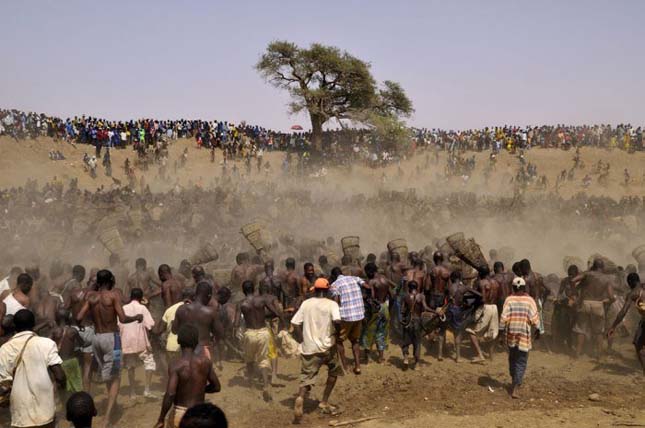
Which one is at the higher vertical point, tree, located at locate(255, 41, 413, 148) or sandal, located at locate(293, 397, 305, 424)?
tree, located at locate(255, 41, 413, 148)

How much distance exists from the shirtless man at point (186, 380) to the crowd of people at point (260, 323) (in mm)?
11

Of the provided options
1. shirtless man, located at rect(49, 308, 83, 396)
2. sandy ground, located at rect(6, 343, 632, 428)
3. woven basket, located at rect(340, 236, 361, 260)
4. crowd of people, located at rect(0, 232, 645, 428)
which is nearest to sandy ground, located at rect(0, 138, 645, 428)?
sandy ground, located at rect(6, 343, 632, 428)

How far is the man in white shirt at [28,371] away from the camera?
493 cm

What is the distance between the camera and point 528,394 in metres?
8.31

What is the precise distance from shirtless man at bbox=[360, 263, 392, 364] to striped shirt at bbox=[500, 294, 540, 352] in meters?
2.42

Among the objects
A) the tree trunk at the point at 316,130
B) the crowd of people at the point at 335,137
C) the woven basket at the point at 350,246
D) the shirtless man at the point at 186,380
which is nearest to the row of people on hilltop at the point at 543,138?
the crowd of people at the point at 335,137

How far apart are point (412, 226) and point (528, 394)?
14.7 m

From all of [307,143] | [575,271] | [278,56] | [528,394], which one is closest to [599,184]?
[307,143]

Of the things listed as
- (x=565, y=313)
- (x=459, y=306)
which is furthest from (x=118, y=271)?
(x=565, y=313)

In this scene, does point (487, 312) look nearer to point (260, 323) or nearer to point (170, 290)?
point (260, 323)

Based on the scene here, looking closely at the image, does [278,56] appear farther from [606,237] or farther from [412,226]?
[606,237]

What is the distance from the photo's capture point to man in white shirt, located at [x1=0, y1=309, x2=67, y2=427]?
493cm

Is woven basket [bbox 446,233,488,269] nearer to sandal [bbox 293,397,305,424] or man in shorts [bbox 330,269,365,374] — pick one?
man in shorts [bbox 330,269,365,374]

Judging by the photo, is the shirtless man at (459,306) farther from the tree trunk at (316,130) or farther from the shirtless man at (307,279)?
the tree trunk at (316,130)
